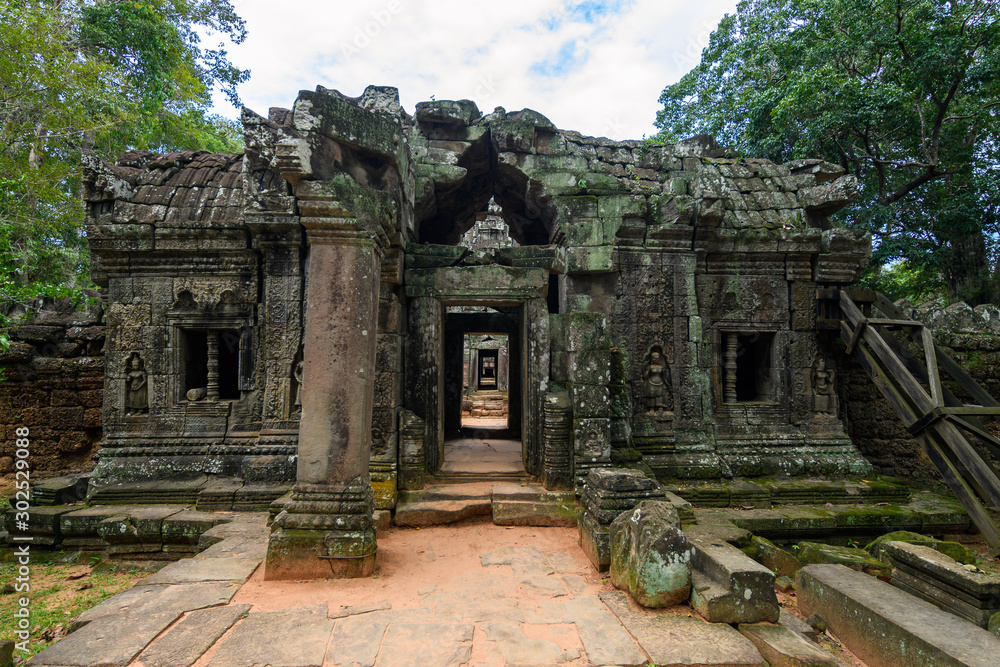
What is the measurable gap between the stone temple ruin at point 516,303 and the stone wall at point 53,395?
1056mm

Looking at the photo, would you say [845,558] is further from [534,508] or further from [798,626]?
[534,508]

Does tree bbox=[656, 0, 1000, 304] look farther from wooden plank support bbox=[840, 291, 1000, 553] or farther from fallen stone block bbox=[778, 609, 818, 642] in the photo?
fallen stone block bbox=[778, 609, 818, 642]

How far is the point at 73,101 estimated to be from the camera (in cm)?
955

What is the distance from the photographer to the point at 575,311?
20.3ft

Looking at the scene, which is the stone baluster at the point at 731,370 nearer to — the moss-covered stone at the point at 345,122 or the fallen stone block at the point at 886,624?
the fallen stone block at the point at 886,624

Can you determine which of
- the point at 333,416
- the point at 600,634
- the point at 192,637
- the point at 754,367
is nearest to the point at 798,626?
the point at 600,634

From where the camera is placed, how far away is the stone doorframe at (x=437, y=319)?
613 centimetres

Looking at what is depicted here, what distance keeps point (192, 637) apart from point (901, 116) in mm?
14082

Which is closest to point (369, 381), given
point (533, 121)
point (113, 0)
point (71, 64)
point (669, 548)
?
point (669, 548)

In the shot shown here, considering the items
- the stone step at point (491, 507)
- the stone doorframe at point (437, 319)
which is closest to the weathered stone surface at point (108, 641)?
the stone step at point (491, 507)

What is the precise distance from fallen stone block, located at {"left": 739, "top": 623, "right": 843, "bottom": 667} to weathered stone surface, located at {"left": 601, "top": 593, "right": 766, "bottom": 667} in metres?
0.10

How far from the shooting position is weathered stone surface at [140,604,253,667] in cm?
272

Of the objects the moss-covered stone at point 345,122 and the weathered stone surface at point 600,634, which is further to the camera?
the moss-covered stone at point 345,122

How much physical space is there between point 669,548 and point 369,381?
2780mm
